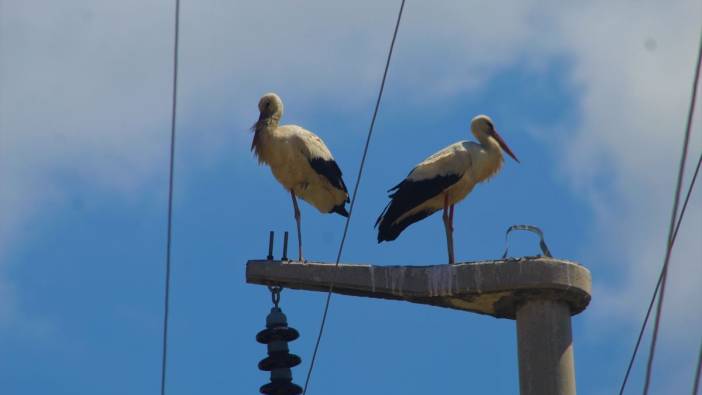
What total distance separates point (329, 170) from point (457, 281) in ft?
15.4

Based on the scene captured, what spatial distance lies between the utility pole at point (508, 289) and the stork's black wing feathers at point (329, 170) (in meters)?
3.92

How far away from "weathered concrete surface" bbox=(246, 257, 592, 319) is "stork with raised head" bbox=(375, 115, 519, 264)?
Result: 8.55ft

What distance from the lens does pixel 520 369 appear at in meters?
11.9

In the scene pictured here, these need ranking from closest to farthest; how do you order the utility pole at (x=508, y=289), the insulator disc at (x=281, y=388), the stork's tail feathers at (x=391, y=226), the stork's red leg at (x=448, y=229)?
the utility pole at (x=508, y=289) < the insulator disc at (x=281, y=388) < the stork's red leg at (x=448, y=229) < the stork's tail feathers at (x=391, y=226)

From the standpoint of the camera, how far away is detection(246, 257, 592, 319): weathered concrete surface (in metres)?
12.1

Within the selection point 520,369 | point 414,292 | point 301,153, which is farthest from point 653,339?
point 301,153

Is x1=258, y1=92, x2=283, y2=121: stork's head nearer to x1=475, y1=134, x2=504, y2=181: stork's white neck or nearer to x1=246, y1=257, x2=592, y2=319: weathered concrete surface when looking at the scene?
x1=475, y1=134, x2=504, y2=181: stork's white neck

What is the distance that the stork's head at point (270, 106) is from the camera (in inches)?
686

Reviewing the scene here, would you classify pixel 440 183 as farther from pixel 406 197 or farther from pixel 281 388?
pixel 281 388

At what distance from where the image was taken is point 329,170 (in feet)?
55.6

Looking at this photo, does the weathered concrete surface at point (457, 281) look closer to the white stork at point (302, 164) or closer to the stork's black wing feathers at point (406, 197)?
the stork's black wing feathers at point (406, 197)

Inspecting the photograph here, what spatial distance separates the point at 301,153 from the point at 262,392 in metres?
5.15

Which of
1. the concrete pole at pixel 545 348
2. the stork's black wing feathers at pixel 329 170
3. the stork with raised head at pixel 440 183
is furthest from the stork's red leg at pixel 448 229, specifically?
the concrete pole at pixel 545 348

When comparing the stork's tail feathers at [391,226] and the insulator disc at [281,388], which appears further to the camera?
the stork's tail feathers at [391,226]
